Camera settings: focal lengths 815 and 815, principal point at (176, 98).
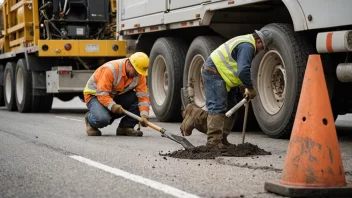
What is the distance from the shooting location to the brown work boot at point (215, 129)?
8672mm

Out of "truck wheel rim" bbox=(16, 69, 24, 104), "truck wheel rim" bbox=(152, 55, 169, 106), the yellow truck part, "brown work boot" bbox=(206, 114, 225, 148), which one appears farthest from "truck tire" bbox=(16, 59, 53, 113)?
"brown work boot" bbox=(206, 114, 225, 148)

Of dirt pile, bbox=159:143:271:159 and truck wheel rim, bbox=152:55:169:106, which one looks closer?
dirt pile, bbox=159:143:271:159

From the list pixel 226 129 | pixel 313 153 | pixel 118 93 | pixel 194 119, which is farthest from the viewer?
pixel 118 93

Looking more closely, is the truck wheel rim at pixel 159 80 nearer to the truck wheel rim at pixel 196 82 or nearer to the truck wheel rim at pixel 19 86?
the truck wheel rim at pixel 196 82

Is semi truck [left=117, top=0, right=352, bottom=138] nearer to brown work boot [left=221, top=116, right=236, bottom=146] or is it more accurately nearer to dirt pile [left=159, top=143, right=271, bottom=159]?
brown work boot [left=221, top=116, right=236, bottom=146]

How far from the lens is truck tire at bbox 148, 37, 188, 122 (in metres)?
12.9

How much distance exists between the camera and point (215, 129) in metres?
8.66

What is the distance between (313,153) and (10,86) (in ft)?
43.5

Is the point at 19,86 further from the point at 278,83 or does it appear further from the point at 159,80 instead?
the point at 278,83

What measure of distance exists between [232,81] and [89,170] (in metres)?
2.36

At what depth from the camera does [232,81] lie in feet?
28.7

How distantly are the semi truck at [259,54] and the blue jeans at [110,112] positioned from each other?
88cm


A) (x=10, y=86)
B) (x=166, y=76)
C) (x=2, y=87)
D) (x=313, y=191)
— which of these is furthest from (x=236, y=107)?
(x=2, y=87)

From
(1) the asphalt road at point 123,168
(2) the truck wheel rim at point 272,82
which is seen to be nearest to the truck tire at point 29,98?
(1) the asphalt road at point 123,168
